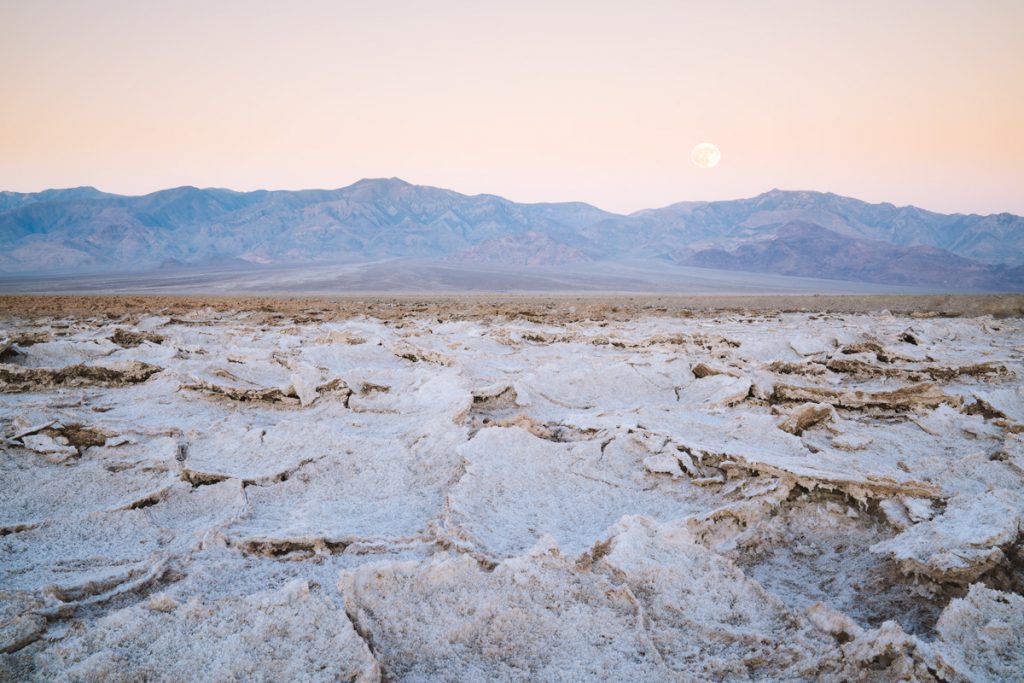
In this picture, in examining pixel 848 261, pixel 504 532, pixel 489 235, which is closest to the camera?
pixel 504 532

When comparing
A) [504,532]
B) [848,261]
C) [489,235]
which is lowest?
[504,532]

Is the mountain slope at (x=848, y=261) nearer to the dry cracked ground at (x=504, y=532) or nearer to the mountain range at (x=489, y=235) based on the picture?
the mountain range at (x=489, y=235)

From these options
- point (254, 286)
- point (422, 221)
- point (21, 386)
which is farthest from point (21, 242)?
point (21, 386)

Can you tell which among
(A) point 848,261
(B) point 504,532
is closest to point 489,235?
(A) point 848,261

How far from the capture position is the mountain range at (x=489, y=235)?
318ft

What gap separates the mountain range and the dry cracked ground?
311ft

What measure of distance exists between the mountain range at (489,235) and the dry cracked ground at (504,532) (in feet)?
311

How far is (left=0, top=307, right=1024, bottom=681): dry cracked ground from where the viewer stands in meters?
1.50

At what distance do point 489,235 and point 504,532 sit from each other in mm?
153675

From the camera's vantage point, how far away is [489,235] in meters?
153

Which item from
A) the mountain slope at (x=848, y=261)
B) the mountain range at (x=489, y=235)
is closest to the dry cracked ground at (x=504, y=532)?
the mountain range at (x=489, y=235)

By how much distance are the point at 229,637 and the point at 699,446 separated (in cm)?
240

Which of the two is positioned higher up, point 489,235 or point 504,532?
point 489,235

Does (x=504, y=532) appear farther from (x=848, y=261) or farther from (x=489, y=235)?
Answer: (x=489, y=235)
